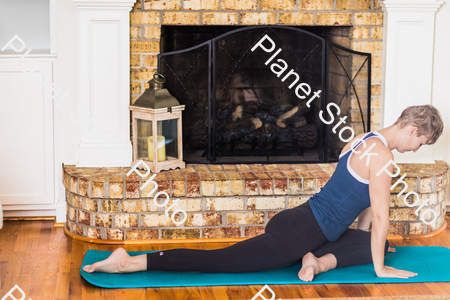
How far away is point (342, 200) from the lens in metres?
2.22

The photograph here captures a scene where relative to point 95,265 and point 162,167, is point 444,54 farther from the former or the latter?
point 95,265

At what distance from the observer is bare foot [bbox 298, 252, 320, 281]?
2.21 meters

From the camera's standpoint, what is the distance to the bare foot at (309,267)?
221 centimetres

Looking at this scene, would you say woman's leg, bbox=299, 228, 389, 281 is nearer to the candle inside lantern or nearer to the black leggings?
the black leggings

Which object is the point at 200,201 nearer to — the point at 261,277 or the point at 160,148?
the point at 160,148

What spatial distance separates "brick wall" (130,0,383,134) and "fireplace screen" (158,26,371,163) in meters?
0.08

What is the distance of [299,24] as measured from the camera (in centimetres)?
309

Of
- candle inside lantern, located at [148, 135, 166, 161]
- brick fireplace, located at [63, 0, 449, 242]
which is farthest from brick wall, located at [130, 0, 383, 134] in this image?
candle inside lantern, located at [148, 135, 166, 161]

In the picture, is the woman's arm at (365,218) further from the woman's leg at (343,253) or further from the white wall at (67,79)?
the white wall at (67,79)

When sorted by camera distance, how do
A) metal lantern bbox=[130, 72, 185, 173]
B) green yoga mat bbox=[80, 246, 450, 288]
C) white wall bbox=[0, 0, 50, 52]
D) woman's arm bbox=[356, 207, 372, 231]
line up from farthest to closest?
white wall bbox=[0, 0, 50, 52] < metal lantern bbox=[130, 72, 185, 173] < woman's arm bbox=[356, 207, 372, 231] < green yoga mat bbox=[80, 246, 450, 288]

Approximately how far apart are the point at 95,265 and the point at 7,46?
161 cm

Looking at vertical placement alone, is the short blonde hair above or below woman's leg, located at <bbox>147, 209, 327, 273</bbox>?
above

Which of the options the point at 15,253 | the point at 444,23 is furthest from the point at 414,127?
the point at 15,253

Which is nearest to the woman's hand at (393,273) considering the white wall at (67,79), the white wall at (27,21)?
the white wall at (67,79)
